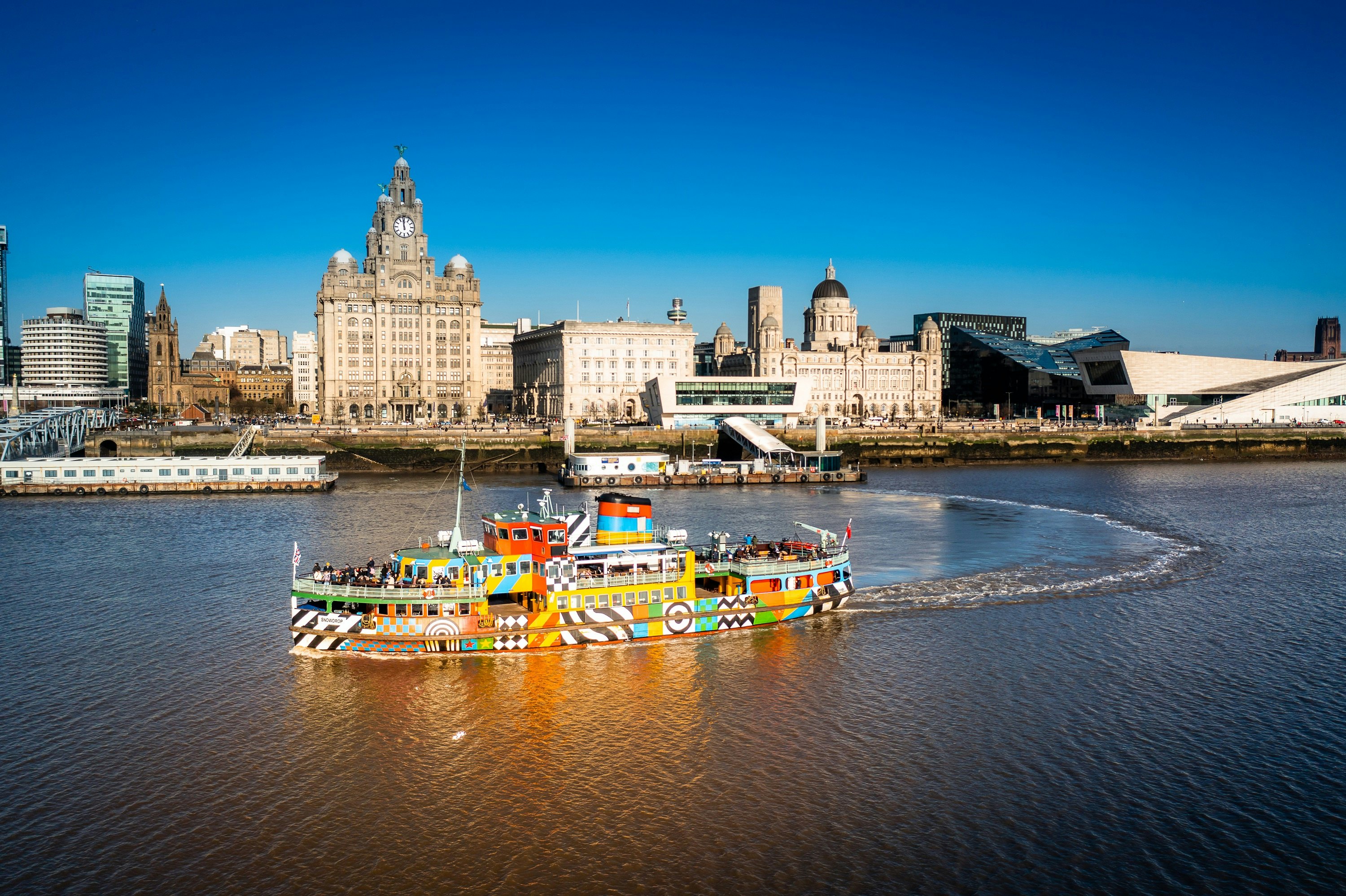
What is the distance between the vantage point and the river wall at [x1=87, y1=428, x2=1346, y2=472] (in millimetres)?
100062

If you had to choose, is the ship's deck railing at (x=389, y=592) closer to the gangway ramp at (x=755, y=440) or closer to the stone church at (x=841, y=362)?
the gangway ramp at (x=755, y=440)

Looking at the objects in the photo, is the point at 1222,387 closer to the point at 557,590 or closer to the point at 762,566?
the point at 762,566

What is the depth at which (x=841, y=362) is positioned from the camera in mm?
174375

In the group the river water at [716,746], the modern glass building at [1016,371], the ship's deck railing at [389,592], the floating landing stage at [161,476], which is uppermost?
the modern glass building at [1016,371]

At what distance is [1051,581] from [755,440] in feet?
187

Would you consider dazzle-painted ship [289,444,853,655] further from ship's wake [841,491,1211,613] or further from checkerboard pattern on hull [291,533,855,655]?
ship's wake [841,491,1211,613]

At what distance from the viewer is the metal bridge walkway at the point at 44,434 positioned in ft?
282

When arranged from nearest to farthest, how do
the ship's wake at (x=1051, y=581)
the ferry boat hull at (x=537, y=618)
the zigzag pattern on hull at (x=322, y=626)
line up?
the zigzag pattern on hull at (x=322, y=626) < the ferry boat hull at (x=537, y=618) < the ship's wake at (x=1051, y=581)

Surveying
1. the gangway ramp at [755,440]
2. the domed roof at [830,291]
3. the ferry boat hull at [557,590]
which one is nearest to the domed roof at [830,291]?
the domed roof at [830,291]

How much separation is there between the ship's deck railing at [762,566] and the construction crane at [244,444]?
191ft

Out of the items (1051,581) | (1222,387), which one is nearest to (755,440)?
(1051,581)

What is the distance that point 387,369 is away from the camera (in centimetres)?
15300

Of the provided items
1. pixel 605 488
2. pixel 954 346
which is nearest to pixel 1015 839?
pixel 605 488

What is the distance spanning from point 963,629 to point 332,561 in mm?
26292
